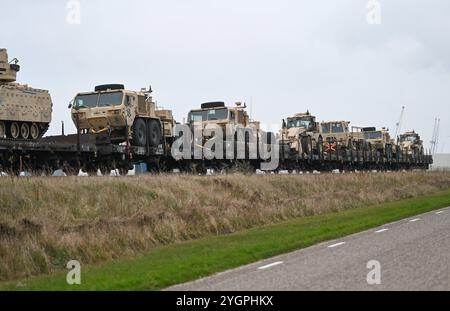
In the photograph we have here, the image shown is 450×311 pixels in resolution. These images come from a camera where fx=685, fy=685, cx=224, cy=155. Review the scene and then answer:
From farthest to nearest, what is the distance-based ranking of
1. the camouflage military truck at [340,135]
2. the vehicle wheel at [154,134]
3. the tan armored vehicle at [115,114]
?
the camouflage military truck at [340,135] < the vehicle wheel at [154,134] < the tan armored vehicle at [115,114]

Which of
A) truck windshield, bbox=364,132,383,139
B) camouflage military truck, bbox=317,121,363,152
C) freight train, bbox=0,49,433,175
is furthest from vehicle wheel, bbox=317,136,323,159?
truck windshield, bbox=364,132,383,139

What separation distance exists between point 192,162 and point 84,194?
14855mm

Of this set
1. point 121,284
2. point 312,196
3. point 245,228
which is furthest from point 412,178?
point 121,284

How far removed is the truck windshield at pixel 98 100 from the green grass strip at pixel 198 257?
1194 centimetres

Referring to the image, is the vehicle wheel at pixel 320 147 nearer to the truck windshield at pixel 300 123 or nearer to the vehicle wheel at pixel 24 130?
the truck windshield at pixel 300 123

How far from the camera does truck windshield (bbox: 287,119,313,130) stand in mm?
47531

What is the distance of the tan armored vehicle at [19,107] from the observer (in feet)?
76.4

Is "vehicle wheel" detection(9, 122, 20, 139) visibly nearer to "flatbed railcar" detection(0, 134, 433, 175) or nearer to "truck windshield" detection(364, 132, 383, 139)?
"flatbed railcar" detection(0, 134, 433, 175)

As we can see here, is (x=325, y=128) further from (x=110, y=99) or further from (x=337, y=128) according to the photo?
(x=110, y=99)

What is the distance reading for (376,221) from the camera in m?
17.9

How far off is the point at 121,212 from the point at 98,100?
36.3 ft

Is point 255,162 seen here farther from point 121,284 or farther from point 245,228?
point 121,284

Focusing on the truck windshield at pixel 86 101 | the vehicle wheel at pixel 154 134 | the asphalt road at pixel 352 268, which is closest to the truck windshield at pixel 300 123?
the vehicle wheel at pixel 154 134

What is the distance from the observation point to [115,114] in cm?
2748
